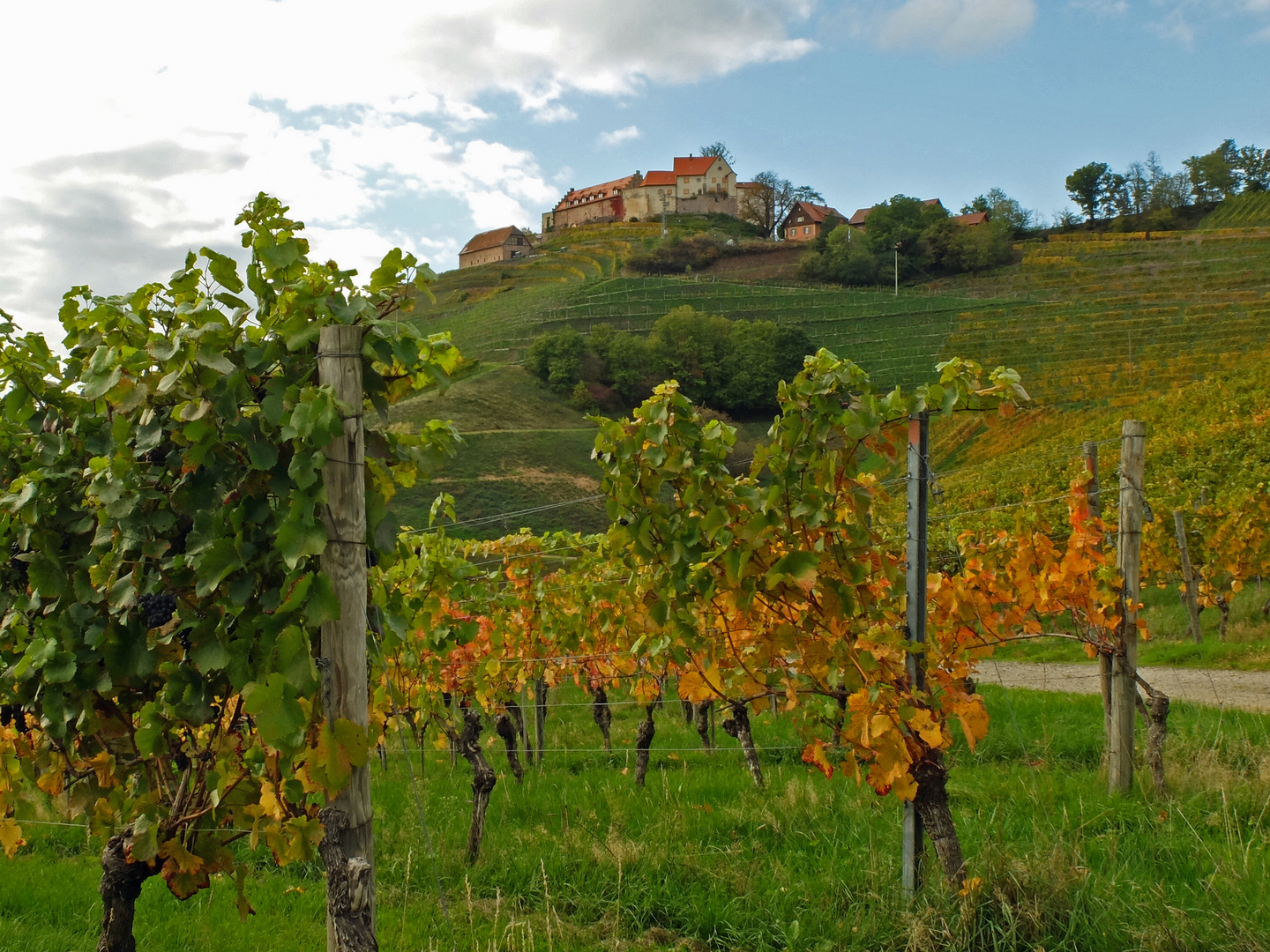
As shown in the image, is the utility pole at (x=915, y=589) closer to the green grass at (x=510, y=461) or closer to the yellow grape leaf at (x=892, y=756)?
the yellow grape leaf at (x=892, y=756)

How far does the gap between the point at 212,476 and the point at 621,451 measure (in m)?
1.50

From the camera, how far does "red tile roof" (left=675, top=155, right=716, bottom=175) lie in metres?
→ 102

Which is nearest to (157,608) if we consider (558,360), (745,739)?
(745,739)

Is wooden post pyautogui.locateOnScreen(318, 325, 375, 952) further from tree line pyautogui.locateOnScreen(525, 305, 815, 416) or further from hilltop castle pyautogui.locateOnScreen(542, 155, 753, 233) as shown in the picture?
hilltop castle pyautogui.locateOnScreen(542, 155, 753, 233)

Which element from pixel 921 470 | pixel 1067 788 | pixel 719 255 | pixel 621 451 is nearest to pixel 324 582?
pixel 621 451

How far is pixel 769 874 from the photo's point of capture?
4.09m

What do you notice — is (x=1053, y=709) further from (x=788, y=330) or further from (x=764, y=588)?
(x=788, y=330)

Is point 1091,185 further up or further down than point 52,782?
further up

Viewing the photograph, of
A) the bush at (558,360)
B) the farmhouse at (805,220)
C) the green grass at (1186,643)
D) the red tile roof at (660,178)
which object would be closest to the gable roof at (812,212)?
the farmhouse at (805,220)

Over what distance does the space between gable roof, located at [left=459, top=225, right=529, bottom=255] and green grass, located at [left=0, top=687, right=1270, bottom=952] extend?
99891 mm

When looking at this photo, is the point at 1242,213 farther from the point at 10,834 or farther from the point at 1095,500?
the point at 10,834

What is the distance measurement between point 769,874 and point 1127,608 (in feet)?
7.95

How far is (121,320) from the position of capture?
272 centimetres

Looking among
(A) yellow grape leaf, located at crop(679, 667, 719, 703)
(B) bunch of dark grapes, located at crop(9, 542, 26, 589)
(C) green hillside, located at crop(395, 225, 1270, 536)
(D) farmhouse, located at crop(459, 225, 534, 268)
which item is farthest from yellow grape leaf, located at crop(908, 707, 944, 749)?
(D) farmhouse, located at crop(459, 225, 534, 268)
